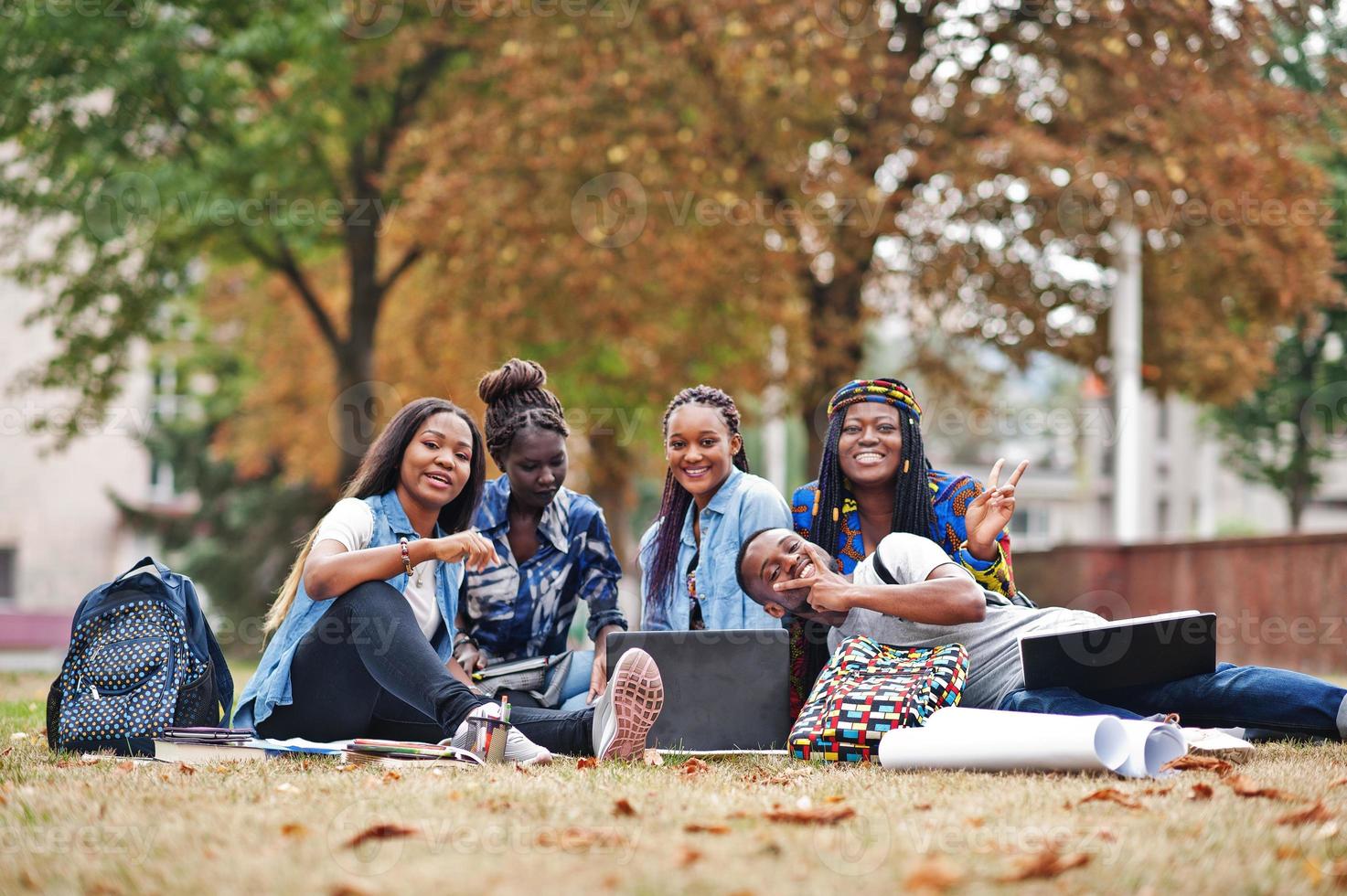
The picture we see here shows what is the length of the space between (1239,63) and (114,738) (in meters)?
12.6

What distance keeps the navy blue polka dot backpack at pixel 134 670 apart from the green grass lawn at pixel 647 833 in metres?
0.54

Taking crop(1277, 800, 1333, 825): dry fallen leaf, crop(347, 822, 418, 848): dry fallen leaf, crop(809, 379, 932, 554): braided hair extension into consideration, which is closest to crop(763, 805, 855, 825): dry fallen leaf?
crop(347, 822, 418, 848): dry fallen leaf

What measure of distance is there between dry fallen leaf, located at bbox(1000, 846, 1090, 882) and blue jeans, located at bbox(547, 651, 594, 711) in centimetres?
326

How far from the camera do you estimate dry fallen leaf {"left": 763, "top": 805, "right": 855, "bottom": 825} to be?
3.32 m

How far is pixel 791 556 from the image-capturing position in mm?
5125

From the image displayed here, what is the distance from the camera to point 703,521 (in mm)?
5828

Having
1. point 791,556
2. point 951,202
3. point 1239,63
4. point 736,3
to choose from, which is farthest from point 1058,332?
A: point 791,556

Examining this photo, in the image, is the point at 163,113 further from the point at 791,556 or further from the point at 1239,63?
the point at 791,556

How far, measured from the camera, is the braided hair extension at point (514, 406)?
244 inches

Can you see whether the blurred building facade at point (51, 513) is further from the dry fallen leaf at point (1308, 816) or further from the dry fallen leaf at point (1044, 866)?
the dry fallen leaf at point (1044, 866)

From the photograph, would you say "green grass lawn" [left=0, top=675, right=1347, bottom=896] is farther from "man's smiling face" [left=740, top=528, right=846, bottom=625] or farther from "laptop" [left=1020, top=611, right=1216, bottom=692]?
"man's smiling face" [left=740, top=528, right=846, bottom=625]
